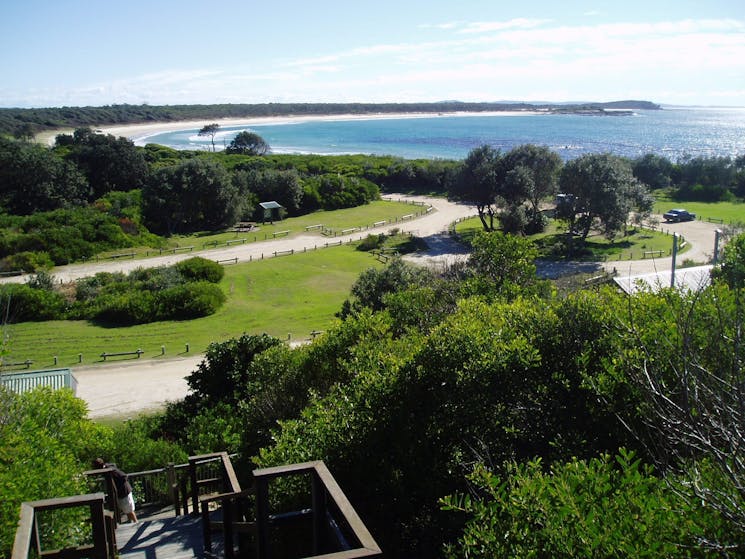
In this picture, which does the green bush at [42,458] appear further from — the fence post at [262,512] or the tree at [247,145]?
the tree at [247,145]

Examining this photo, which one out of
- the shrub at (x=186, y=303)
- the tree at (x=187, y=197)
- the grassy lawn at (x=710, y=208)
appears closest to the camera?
the shrub at (x=186, y=303)

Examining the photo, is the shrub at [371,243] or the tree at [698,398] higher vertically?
the tree at [698,398]

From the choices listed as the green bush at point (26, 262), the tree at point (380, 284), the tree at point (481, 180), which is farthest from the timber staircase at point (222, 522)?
the tree at point (481, 180)

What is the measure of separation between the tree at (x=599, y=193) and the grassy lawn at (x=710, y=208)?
16.6 meters

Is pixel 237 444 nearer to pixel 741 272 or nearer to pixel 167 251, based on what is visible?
pixel 741 272

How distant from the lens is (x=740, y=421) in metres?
5.23

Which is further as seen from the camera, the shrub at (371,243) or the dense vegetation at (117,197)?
the shrub at (371,243)

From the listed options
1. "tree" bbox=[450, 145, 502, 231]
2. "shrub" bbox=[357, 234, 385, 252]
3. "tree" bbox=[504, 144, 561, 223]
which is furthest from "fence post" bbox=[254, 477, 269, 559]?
"tree" bbox=[504, 144, 561, 223]

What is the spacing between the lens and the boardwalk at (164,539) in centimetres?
867

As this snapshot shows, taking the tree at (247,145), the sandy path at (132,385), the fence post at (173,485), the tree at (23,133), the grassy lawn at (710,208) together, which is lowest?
the grassy lawn at (710,208)

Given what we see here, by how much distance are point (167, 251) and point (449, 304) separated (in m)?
38.3

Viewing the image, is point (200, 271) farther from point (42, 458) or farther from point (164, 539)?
point (164, 539)

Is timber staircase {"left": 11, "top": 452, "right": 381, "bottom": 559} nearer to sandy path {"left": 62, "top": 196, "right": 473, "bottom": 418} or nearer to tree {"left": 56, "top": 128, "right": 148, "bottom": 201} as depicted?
sandy path {"left": 62, "top": 196, "right": 473, "bottom": 418}

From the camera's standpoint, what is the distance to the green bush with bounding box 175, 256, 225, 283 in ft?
133
